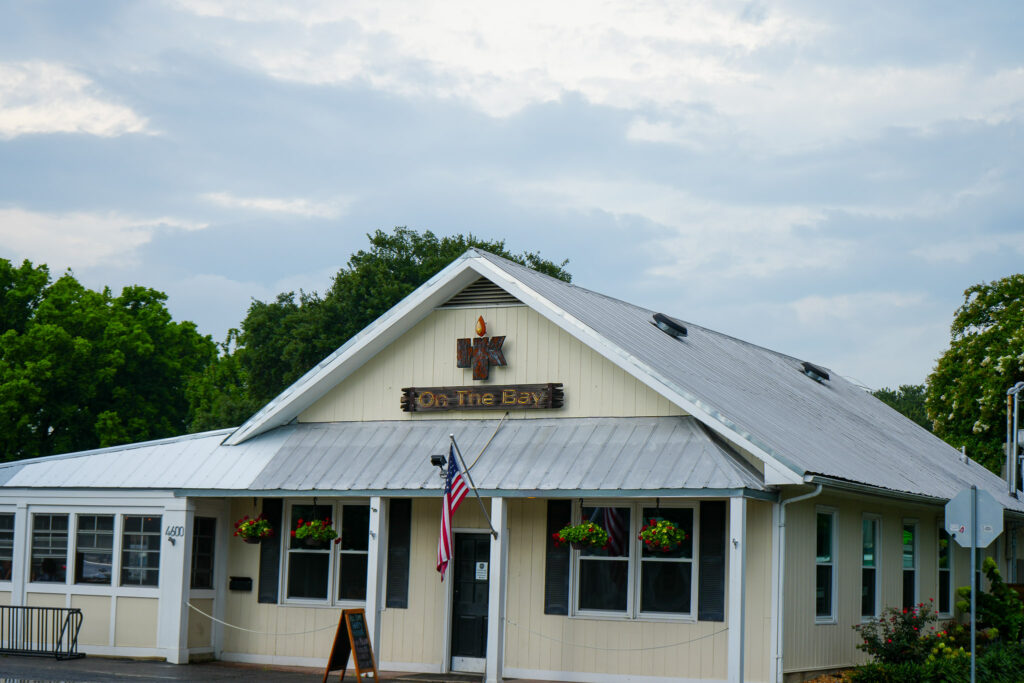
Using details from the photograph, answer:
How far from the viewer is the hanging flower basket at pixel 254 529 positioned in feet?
62.7

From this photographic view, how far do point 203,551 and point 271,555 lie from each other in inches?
43.8

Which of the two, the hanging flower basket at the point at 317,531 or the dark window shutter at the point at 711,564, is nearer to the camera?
the dark window shutter at the point at 711,564

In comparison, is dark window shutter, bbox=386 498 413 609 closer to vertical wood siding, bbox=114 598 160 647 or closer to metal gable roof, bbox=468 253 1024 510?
vertical wood siding, bbox=114 598 160 647

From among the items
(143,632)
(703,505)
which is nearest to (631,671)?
(703,505)

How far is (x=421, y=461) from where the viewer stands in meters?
18.3

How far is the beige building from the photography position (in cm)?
1661

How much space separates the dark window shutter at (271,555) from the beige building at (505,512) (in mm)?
39

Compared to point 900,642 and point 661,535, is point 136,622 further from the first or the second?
point 900,642

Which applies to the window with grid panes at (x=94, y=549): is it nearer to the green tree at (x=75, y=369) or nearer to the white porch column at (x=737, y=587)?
the white porch column at (x=737, y=587)

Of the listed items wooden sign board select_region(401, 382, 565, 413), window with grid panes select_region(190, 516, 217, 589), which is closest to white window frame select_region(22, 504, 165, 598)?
window with grid panes select_region(190, 516, 217, 589)

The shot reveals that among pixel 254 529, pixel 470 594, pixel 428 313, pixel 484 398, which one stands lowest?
pixel 470 594

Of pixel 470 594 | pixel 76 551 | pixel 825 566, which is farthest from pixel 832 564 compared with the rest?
pixel 76 551

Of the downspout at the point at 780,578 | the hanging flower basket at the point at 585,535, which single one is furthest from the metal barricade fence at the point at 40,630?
the downspout at the point at 780,578

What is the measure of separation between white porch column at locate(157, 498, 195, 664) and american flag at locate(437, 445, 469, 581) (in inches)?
197
